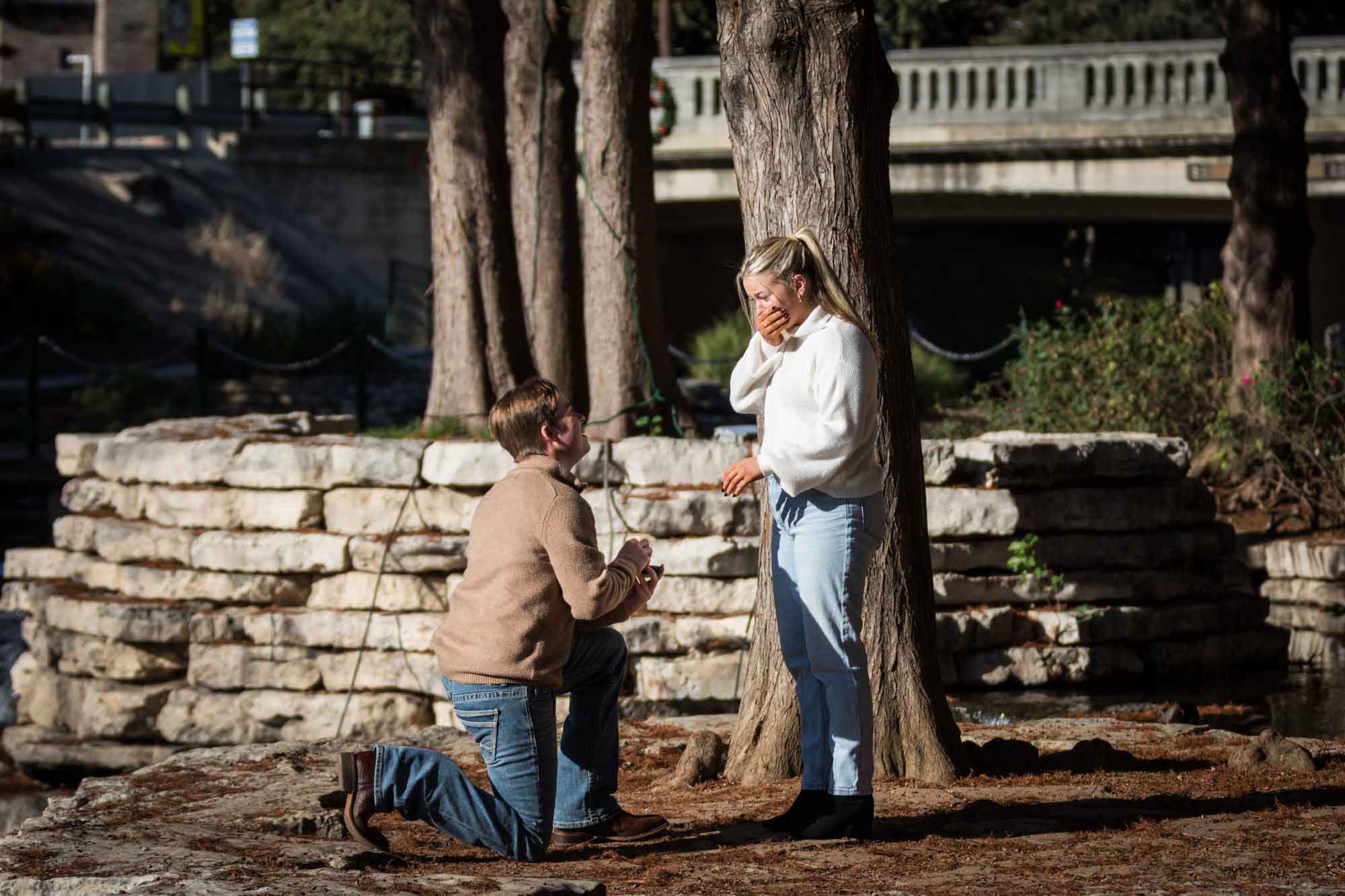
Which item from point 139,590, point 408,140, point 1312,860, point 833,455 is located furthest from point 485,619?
point 408,140

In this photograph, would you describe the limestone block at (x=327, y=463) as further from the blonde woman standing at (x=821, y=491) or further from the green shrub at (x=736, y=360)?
the green shrub at (x=736, y=360)

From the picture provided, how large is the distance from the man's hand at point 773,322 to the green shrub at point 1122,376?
771 centimetres

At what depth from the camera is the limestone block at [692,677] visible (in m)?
8.23

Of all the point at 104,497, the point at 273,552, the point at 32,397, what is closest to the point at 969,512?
the point at 273,552

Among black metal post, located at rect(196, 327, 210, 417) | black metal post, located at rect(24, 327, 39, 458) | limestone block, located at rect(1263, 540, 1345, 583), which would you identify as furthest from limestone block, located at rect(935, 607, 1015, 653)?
black metal post, located at rect(24, 327, 39, 458)

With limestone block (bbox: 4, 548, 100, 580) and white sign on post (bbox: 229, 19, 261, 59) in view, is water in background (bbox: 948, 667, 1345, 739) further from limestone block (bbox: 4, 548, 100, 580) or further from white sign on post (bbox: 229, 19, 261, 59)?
white sign on post (bbox: 229, 19, 261, 59)

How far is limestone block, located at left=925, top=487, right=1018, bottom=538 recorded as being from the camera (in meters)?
8.41

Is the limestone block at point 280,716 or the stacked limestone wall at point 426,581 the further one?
the limestone block at point 280,716

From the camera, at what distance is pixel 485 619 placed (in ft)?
15.4

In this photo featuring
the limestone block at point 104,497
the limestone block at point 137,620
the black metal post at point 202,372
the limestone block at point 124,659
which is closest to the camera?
the limestone block at point 137,620

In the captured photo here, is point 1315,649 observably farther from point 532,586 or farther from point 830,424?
point 532,586

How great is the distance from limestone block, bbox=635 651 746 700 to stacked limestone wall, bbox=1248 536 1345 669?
367 centimetres

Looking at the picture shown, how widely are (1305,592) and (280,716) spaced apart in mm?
6032

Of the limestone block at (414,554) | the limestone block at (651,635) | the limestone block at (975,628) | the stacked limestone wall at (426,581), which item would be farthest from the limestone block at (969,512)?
the limestone block at (414,554)
